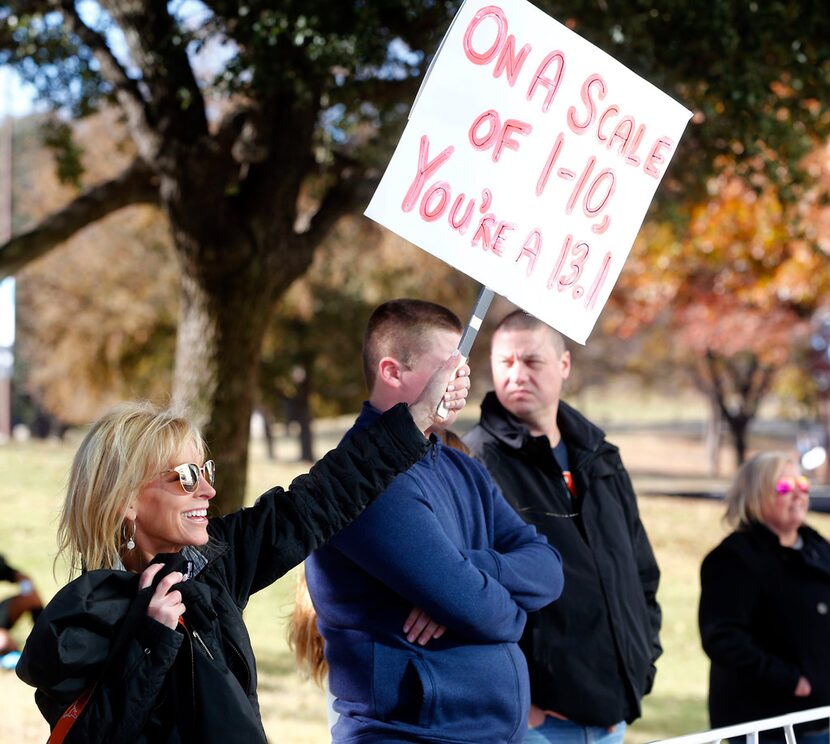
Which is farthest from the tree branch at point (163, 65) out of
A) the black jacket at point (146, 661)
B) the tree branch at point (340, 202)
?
the black jacket at point (146, 661)

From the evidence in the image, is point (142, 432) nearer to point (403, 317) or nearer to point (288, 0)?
A: point (403, 317)

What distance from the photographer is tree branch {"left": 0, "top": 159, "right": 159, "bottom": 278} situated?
761 centimetres

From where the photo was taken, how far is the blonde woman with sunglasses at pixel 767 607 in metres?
4.31

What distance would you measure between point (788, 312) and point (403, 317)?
19140 mm

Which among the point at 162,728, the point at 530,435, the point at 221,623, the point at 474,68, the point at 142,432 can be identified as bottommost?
the point at 162,728

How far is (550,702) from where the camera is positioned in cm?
356

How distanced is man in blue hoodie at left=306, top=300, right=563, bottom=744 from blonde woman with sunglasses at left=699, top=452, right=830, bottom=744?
5.14 feet

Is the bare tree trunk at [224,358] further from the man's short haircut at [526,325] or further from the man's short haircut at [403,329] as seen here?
the man's short haircut at [403,329]

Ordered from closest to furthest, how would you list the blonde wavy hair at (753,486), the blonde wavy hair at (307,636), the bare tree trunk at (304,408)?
the blonde wavy hair at (307,636) → the blonde wavy hair at (753,486) → the bare tree trunk at (304,408)

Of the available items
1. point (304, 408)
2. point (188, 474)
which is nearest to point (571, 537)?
point (188, 474)

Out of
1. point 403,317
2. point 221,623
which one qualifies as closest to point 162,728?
point 221,623

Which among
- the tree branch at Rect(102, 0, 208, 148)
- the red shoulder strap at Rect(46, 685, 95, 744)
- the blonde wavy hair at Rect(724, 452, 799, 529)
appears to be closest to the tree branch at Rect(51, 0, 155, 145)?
the tree branch at Rect(102, 0, 208, 148)

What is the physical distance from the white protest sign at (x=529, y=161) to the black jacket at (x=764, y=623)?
5.67ft

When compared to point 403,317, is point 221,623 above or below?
below
